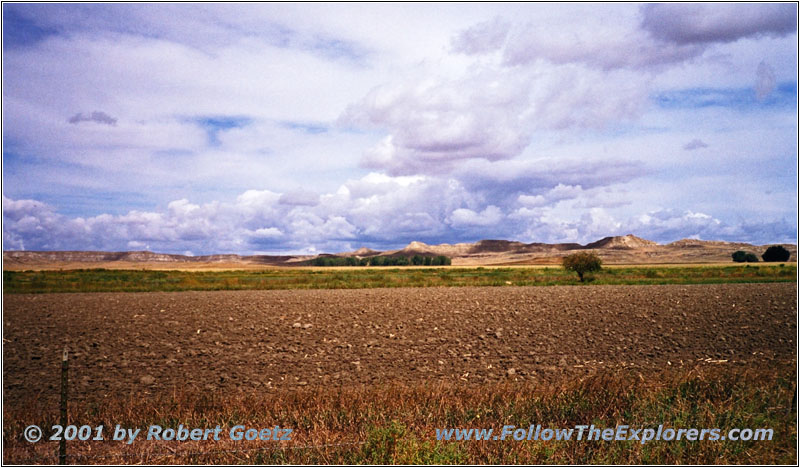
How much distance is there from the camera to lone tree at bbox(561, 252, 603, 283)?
50406 millimetres

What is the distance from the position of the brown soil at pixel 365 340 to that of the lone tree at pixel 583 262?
2068 cm

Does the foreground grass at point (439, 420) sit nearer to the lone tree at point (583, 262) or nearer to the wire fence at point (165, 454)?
the wire fence at point (165, 454)

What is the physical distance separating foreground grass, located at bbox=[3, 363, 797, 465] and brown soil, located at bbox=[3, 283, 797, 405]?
2.65 m

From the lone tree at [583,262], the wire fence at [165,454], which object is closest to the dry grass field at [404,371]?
the wire fence at [165,454]

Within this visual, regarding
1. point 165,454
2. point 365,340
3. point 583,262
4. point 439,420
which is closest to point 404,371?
point 365,340

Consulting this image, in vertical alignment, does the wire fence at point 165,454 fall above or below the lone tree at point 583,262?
below

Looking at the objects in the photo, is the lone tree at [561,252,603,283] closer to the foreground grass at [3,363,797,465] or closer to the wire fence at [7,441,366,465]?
the foreground grass at [3,363,797,465]

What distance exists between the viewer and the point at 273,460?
7.81m

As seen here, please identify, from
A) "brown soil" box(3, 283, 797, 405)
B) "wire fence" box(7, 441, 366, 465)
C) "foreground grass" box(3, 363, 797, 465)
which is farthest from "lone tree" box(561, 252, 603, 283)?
"wire fence" box(7, 441, 366, 465)

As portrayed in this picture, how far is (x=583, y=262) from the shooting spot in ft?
166

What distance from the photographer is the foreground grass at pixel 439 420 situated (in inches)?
312

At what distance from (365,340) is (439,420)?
1049 centimetres

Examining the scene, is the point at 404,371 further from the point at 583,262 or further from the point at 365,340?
the point at 583,262

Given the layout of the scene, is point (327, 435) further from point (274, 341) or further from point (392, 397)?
point (274, 341)
